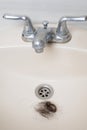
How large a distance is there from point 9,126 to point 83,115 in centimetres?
20

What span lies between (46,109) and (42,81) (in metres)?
0.09

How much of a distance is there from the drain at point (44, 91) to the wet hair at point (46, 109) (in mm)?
26

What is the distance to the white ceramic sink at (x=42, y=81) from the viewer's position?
24.7 inches

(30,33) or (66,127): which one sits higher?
(30,33)

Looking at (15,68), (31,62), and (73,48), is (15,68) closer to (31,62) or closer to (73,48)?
(31,62)

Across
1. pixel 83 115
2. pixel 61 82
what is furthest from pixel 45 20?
pixel 83 115

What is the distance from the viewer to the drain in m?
0.69

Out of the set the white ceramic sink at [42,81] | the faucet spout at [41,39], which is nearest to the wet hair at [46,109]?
the white ceramic sink at [42,81]

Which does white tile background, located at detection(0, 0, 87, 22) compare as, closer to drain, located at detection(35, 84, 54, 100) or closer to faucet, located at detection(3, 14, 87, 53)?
faucet, located at detection(3, 14, 87, 53)

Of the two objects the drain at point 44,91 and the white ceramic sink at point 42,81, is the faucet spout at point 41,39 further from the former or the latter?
the drain at point 44,91

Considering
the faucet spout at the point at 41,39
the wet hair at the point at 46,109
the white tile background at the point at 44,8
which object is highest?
the white tile background at the point at 44,8

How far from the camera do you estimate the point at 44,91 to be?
0.70 meters

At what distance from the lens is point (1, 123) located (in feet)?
2.02

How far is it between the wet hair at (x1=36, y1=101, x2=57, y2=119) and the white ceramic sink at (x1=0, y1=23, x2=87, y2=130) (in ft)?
0.04
